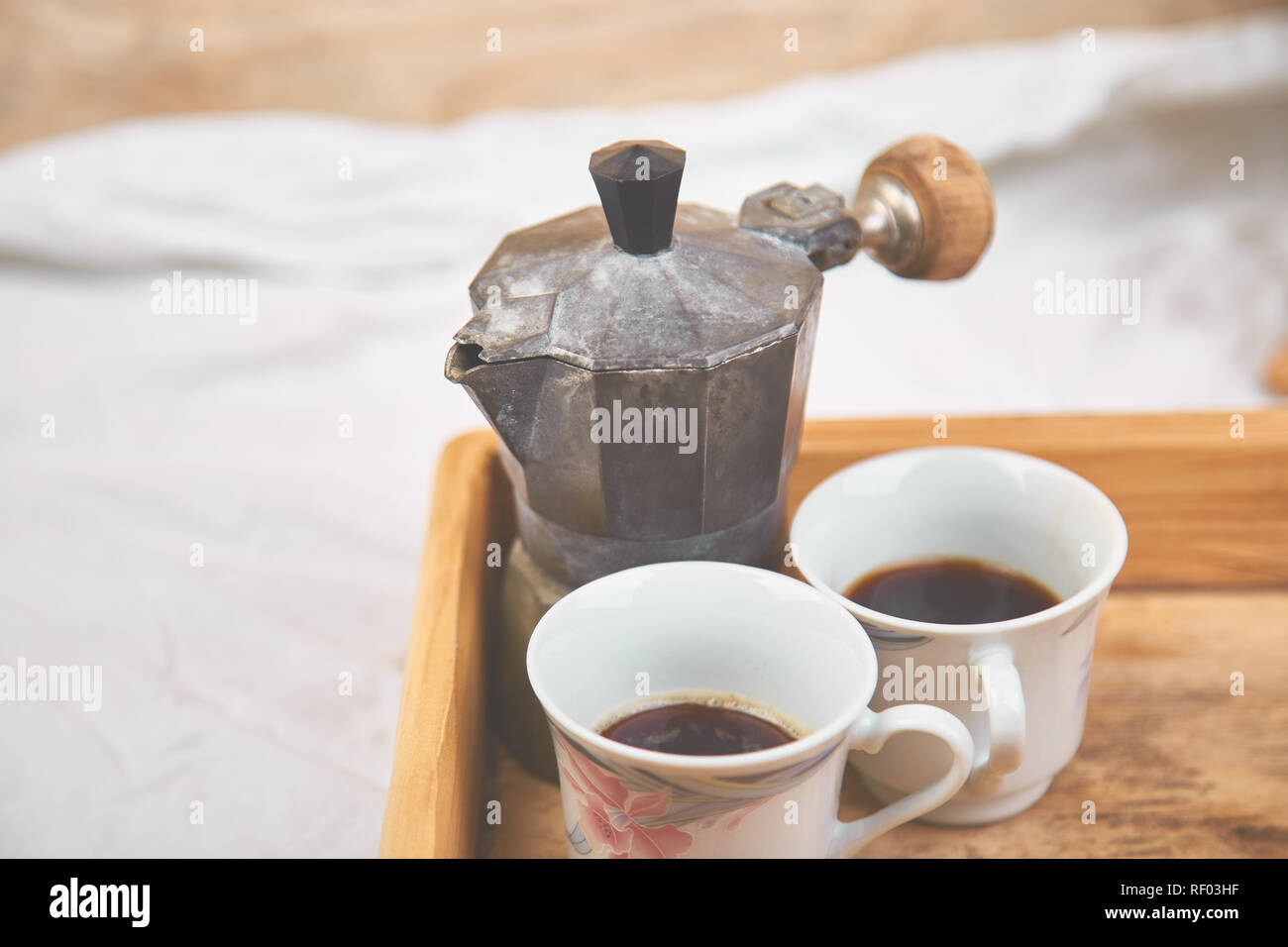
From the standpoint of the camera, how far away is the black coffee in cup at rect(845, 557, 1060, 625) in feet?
1.77

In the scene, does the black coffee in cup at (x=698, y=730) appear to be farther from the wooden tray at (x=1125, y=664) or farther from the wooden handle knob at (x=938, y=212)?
the wooden handle knob at (x=938, y=212)

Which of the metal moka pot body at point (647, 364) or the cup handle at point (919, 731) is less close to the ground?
the metal moka pot body at point (647, 364)

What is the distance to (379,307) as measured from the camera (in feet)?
3.61

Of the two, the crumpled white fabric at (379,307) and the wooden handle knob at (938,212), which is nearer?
the wooden handle knob at (938,212)

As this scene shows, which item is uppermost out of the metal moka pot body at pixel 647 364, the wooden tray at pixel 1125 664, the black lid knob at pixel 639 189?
the black lid knob at pixel 639 189

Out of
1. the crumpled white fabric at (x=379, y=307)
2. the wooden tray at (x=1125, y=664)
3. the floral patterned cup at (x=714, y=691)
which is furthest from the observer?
the crumpled white fabric at (x=379, y=307)

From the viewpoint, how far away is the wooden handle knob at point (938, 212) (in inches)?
21.4

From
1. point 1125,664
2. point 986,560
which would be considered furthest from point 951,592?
point 1125,664

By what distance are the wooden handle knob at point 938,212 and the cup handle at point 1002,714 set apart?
187 mm

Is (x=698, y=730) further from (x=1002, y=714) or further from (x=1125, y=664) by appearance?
(x=1125, y=664)

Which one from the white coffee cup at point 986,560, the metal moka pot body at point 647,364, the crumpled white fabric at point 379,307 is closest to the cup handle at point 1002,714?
the white coffee cup at point 986,560

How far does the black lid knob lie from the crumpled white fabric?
0.37m

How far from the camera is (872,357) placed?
1.09m
